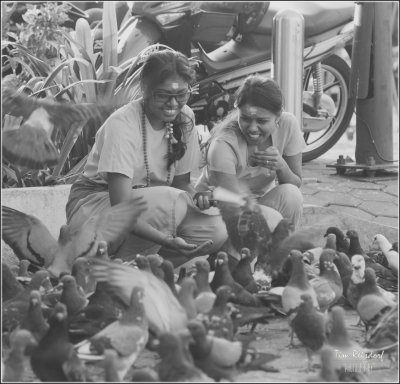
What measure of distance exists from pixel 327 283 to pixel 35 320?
1.31 meters

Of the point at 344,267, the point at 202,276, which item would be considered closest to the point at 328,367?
the point at 202,276

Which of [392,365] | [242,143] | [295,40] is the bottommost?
[392,365]

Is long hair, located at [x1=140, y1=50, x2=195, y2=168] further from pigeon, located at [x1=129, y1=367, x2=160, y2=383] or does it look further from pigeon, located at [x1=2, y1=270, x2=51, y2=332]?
pigeon, located at [x1=129, y1=367, x2=160, y2=383]

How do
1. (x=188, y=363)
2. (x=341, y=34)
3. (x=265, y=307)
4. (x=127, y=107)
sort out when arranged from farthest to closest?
(x=341, y=34) < (x=127, y=107) < (x=265, y=307) < (x=188, y=363)

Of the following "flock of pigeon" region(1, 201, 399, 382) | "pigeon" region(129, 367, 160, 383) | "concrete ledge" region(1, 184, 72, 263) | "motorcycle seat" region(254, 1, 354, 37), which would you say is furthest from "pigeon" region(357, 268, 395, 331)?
"motorcycle seat" region(254, 1, 354, 37)

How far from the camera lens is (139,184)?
14.4 ft

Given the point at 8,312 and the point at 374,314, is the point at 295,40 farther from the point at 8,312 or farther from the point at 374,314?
the point at 8,312

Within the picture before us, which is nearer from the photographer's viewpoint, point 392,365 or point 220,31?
point 392,365

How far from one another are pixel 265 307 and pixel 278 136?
1.05m

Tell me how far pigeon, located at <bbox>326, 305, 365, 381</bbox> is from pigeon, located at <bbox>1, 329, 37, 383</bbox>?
105cm

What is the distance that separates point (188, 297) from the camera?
3434 mm

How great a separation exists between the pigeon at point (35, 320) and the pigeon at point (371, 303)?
127 cm

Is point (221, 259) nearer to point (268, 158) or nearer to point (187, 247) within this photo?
point (187, 247)

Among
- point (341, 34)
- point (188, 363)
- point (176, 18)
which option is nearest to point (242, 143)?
point (188, 363)
